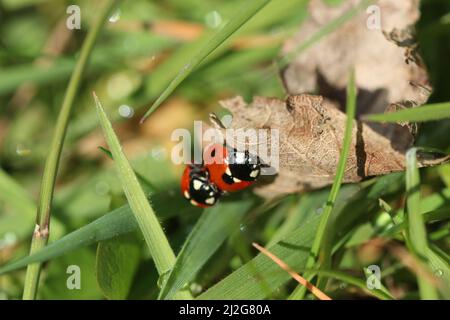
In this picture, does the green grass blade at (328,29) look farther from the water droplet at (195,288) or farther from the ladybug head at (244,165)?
the water droplet at (195,288)

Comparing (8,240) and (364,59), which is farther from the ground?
(364,59)

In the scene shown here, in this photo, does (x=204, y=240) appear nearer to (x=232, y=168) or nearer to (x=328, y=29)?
(x=232, y=168)

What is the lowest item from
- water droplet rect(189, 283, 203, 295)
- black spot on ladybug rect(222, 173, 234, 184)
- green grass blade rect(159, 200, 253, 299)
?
water droplet rect(189, 283, 203, 295)

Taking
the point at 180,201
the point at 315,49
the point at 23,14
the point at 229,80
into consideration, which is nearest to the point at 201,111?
the point at 229,80

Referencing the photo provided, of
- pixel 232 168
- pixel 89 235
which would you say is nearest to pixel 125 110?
pixel 232 168

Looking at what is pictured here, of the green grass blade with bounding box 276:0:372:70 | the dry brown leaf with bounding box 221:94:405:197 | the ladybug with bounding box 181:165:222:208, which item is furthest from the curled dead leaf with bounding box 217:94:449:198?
the green grass blade with bounding box 276:0:372:70

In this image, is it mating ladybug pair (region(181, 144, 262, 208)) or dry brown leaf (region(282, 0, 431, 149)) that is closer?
mating ladybug pair (region(181, 144, 262, 208))

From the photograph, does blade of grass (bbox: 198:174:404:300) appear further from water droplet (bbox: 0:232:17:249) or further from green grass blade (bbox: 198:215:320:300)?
water droplet (bbox: 0:232:17:249)

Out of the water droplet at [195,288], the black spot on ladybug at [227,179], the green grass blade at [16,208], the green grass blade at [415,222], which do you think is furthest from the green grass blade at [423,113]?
the green grass blade at [16,208]
